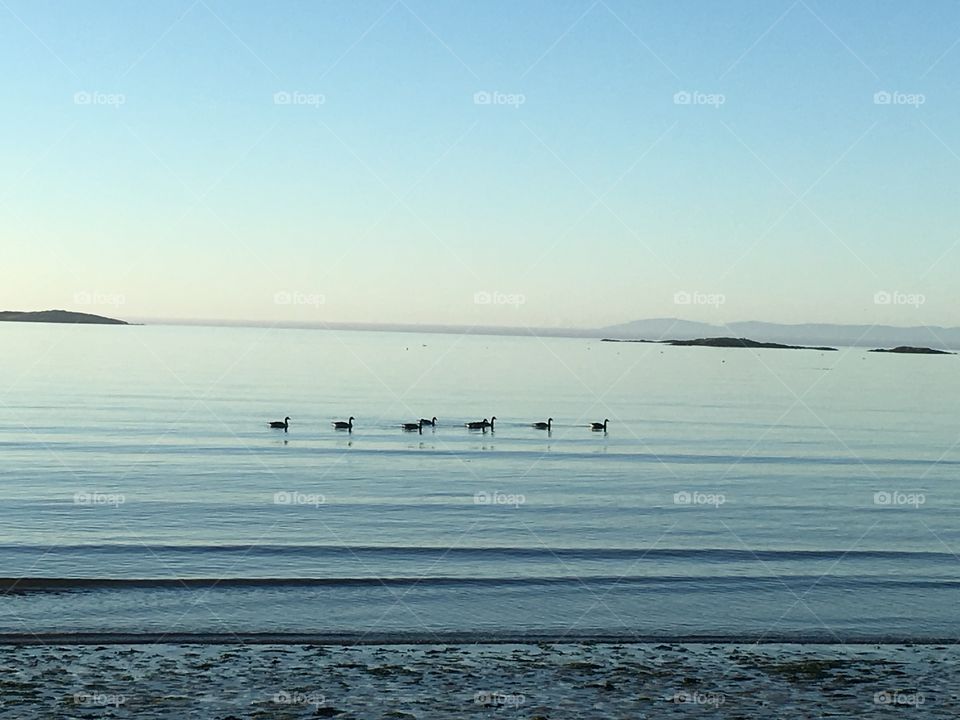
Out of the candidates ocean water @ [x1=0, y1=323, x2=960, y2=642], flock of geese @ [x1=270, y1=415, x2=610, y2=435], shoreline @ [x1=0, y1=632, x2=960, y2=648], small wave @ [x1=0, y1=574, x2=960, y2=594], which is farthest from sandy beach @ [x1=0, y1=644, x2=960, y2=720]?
flock of geese @ [x1=270, y1=415, x2=610, y2=435]

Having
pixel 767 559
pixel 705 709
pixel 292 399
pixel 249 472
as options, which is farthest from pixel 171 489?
pixel 292 399

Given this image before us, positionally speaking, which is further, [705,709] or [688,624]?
[688,624]

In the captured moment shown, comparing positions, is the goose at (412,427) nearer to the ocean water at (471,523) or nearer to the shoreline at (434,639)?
the ocean water at (471,523)

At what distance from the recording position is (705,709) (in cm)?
1338

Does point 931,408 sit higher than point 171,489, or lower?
higher

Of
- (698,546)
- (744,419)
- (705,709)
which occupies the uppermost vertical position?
(744,419)

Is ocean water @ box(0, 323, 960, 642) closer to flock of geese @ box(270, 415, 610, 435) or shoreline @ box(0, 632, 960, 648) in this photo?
shoreline @ box(0, 632, 960, 648)

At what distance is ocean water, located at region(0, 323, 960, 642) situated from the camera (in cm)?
1884

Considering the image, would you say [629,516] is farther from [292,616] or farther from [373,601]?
[292,616]

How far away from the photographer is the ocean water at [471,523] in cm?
1884

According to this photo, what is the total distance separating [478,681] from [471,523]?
13.3m

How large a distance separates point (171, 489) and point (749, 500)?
63.6 ft

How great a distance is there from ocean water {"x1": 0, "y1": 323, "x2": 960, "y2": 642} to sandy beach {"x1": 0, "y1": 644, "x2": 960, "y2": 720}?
1542 millimetres

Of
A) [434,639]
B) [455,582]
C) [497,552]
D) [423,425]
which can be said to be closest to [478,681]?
[434,639]
